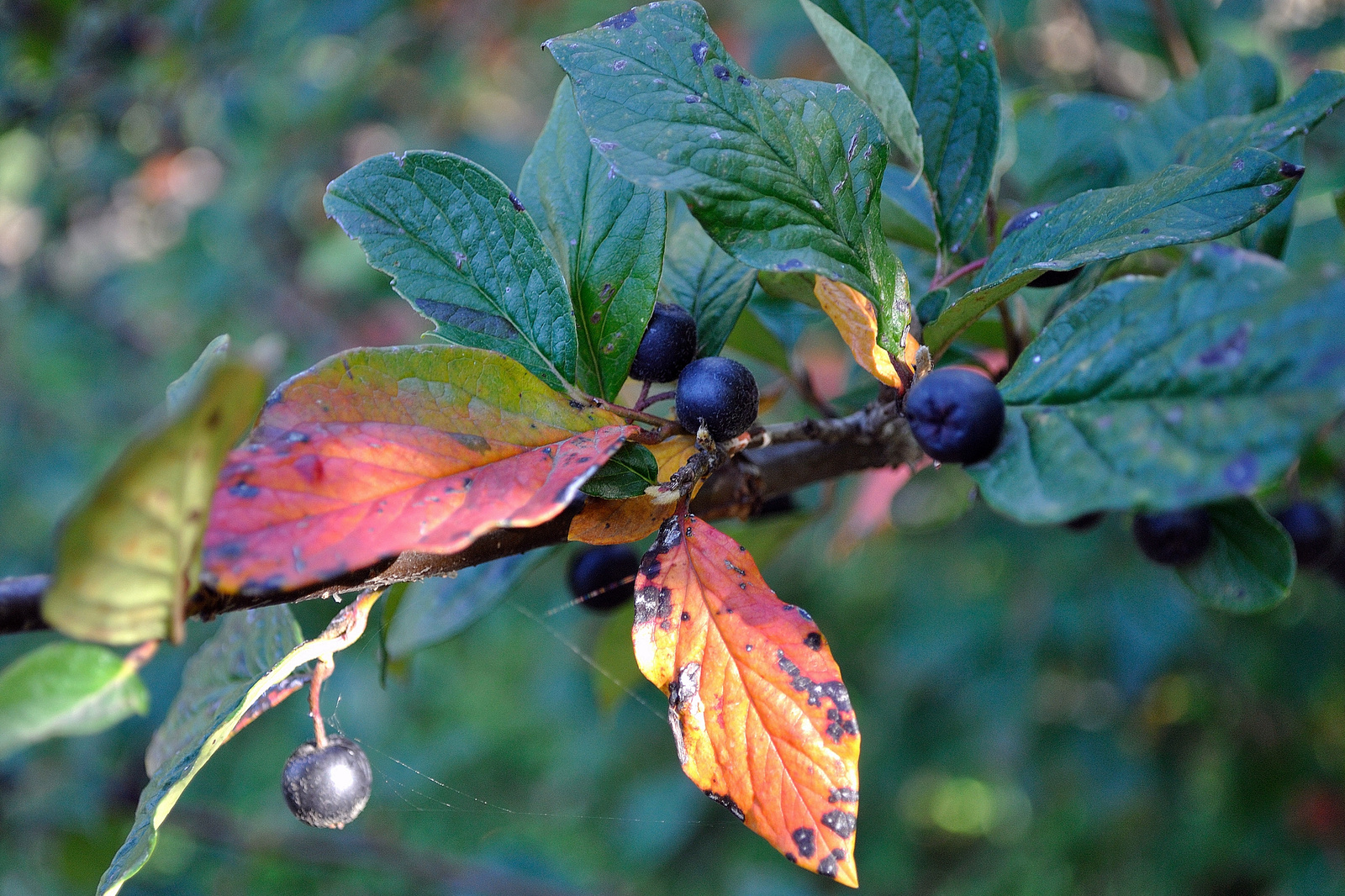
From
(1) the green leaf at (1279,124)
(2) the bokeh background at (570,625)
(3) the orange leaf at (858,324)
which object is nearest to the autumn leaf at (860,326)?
(3) the orange leaf at (858,324)

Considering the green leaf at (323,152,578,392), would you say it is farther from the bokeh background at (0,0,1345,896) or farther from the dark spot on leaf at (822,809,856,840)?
the bokeh background at (0,0,1345,896)

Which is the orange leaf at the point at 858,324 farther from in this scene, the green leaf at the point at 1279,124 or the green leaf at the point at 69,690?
the green leaf at the point at 69,690

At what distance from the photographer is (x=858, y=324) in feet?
A: 1.81

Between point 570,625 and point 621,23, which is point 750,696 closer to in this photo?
point 621,23

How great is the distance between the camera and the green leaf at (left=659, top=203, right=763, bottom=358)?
25.8 inches

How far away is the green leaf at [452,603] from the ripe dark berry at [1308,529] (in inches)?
28.9

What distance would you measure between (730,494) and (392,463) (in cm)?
28

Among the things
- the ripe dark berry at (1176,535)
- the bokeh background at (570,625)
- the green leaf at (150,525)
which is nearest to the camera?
the green leaf at (150,525)

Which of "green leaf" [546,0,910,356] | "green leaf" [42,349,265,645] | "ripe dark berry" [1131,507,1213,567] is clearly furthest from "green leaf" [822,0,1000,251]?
"green leaf" [42,349,265,645]

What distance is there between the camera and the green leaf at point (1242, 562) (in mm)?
626

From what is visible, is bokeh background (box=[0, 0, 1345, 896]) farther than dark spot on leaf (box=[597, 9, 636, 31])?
Yes

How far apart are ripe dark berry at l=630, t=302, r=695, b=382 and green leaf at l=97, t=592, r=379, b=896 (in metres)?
0.23

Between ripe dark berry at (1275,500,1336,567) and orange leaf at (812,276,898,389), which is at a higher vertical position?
orange leaf at (812,276,898,389)

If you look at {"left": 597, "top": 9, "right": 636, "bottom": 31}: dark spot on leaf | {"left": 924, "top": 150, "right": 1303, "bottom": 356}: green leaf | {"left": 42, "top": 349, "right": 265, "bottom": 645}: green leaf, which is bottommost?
{"left": 924, "top": 150, "right": 1303, "bottom": 356}: green leaf
